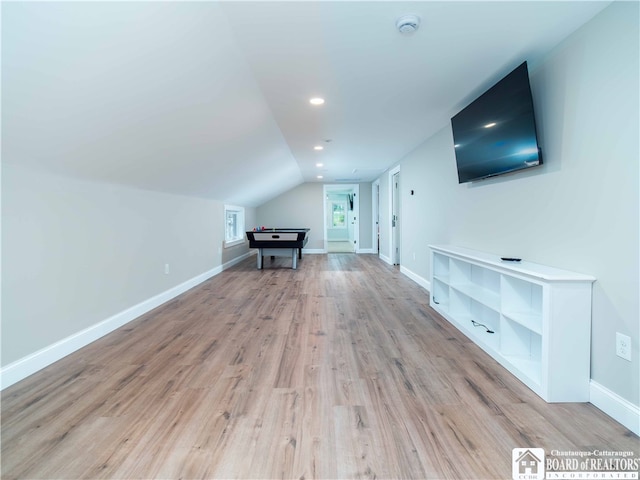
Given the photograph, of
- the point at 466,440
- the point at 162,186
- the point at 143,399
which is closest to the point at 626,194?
the point at 466,440

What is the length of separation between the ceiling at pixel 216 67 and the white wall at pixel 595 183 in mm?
231

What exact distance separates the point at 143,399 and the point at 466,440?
1727mm

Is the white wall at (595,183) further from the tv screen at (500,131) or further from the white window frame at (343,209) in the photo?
the white window frame at (343,209)

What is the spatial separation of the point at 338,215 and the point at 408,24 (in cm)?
1235

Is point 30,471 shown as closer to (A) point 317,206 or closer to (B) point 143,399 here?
(B) point 143,399

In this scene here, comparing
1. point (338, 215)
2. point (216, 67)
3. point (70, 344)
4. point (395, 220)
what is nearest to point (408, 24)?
point (216, 67)

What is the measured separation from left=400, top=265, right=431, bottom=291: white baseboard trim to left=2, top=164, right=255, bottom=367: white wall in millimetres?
3559

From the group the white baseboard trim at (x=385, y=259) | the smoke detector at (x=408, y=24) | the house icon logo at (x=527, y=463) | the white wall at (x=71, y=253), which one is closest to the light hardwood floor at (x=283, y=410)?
the house icon logo at (x=527, y=463)

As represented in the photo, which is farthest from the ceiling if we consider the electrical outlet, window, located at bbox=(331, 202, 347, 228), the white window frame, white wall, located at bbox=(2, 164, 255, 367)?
window, located at bbox=(331, 202, 347, 228)

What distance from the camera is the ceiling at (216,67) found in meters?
1.45

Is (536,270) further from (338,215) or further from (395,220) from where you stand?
(338,215)

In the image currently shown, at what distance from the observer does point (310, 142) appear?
14.1ft

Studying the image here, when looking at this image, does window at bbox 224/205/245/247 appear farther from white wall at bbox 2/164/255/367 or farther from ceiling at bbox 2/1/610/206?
ceiling at bbox 2/1/610/206

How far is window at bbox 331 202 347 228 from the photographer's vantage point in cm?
1392
